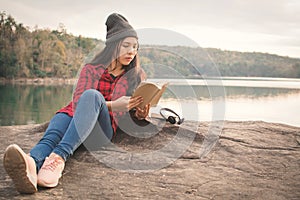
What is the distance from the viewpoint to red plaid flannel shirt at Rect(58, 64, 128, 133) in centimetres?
233

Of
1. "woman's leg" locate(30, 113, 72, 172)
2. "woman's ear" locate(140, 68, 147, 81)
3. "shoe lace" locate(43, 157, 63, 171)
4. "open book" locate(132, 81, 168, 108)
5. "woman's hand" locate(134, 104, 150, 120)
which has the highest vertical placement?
"woman's ear" locate(140, 68, 147, 81)

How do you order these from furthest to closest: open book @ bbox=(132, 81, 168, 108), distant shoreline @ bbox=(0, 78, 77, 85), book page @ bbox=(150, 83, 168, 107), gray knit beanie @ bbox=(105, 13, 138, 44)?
distant shoreline @ bbox=(0, 78, 77, 85)
gray knit beanie @ bbox=(105, 13, 138, 44)
book page @ bbox=(150, 83, 168, 107)
open book @ bbox=(132, 81, 168, 108)

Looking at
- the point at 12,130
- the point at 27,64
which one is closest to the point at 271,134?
the point at 12,130

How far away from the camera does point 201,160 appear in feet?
7.46

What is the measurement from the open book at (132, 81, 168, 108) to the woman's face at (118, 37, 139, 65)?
32cm

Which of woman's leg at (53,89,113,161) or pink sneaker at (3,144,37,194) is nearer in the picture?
pink sneaker at (3,144,37,194)

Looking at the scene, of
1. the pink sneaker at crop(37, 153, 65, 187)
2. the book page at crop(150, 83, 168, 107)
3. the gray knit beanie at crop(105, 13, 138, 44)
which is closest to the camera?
the pink sneaker at crop(37, 153, 65, 187)

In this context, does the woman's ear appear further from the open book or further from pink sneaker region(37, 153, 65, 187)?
pink sneaker region(37, 153, 65, 187)

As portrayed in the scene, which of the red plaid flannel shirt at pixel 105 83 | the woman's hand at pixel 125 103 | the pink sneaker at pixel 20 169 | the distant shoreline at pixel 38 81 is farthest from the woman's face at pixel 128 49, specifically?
the distant shoreline at pixel 38 81

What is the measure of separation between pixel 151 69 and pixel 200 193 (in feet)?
3.43

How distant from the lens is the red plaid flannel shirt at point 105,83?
2326mm

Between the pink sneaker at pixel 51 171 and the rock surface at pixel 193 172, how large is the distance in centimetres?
4

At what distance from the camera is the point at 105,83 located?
2.42 meters

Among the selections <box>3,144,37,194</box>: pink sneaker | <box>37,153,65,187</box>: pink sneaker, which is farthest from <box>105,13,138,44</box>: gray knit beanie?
<box>3,144,37,194</box>: pink sneaker
